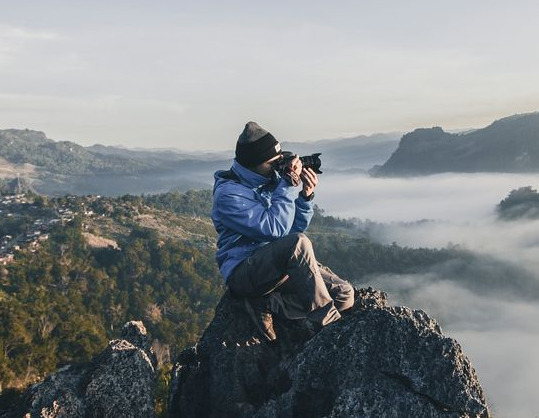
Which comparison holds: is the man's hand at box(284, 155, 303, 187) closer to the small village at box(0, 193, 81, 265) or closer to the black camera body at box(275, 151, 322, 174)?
the black camera body at box(275, 151, 322, 174)

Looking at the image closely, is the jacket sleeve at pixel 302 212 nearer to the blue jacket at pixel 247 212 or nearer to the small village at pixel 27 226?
the blue jacket at pixel 247 212

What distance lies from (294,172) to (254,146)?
26.6 inches

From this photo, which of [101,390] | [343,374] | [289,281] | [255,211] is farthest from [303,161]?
[101,390]

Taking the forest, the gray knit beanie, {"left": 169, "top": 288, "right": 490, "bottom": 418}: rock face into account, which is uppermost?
the gray knit beanie

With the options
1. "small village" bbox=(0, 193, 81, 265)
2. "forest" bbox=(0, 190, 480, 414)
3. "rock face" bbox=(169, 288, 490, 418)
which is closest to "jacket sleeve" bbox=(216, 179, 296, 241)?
"rock face" bbox=(169, 288, 490, 418)

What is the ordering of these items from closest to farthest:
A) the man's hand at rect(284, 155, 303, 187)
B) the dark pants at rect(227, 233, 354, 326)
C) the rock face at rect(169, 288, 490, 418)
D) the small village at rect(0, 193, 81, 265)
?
the rock face at rect(169, 288, 490, 418), the dark pants at rect(227, 233, 354, 326), the man's hand at rect(284, 155, 303, 187), the small village at rect(0, 193, 81, 265)

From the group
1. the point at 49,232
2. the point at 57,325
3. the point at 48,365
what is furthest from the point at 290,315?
the point at 49,232

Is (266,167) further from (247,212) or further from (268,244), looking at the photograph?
(268,244)

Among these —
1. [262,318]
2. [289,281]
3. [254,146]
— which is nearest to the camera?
[289,281]

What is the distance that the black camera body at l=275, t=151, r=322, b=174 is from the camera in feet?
24.7

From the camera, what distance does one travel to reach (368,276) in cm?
15862

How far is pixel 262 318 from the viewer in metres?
7.54

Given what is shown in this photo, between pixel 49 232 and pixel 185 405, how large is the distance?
5188 inches

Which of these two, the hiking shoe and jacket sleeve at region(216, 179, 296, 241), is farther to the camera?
the hiking shoe
